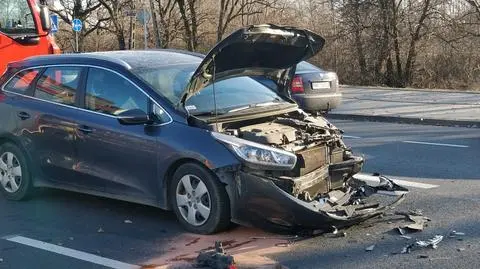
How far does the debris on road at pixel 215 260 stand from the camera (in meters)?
4.80

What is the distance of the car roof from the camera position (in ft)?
21.0

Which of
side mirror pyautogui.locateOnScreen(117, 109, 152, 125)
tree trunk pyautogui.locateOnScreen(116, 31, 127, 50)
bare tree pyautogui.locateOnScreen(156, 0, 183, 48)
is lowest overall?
side mirror pyautogui.locateOnScreen(117, 109, 152, 125)

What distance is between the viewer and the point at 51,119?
22.1 ft

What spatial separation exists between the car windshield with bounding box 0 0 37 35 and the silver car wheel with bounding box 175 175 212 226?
8.10 m

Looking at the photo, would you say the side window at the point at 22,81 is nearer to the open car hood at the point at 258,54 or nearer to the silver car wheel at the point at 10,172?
the silver car wheel at the point at 10,172

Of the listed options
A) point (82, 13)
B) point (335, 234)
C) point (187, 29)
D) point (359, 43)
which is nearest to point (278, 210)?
point (335, 234)

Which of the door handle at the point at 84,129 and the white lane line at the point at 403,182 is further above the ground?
the door handle at the point at 84,129

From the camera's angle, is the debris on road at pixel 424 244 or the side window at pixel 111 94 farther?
the side window at pixel 111 94

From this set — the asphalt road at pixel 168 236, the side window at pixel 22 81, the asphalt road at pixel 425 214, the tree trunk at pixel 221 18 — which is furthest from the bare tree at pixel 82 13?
the asphalt road at pixel 168 236

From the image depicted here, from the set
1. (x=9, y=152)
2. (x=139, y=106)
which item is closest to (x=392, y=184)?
(x=139, y=106)

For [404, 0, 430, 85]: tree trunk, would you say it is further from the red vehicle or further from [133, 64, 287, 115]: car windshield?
[133, 64, 287, 115]: car windshield

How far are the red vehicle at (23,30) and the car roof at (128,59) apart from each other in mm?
5560

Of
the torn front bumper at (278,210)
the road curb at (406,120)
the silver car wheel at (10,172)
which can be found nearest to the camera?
the torn front bumper at (278,210)

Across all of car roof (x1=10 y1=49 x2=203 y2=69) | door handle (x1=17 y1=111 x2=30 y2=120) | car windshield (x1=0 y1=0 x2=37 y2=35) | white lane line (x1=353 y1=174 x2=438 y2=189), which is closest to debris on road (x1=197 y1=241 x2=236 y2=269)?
car roof (x1=10 y1=49 x2=203 y2=69)
